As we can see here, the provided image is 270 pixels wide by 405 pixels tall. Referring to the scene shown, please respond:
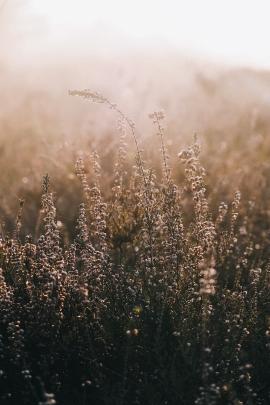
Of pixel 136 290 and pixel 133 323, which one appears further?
pixel 136 290

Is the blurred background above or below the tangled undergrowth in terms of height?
above

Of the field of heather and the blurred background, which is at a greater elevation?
the blurred background

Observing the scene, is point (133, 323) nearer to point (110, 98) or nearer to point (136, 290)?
point (136, 290)

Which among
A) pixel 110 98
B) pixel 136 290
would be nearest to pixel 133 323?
pixel 136 290

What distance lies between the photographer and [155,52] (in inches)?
313

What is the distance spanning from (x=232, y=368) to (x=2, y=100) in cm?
562

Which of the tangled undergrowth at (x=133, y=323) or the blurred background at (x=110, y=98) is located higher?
the blurred background at (x=110, y=98)

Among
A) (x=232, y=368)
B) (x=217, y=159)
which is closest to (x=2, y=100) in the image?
(x=217, y=159)

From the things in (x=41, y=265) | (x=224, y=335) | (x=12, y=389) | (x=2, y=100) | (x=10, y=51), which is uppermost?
(x=10, y=51)

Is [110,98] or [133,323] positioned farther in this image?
[110,98]

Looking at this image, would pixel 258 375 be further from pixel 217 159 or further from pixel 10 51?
pixel 10 51

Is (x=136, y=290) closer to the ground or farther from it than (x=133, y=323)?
farther from it

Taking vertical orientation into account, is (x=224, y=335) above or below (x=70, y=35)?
below

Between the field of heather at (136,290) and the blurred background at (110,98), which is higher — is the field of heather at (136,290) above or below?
below
